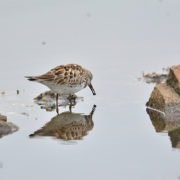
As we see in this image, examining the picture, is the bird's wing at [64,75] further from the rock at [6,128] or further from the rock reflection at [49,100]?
the rock at [6,128]

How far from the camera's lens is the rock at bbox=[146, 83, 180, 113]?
47.4 ft

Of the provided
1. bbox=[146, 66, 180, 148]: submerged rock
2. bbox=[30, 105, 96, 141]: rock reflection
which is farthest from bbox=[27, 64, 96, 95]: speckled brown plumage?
bbox=[146, 66, 180, 148]: submerged rock

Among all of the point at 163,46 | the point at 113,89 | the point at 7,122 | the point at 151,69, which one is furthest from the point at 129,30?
the point at 7,122

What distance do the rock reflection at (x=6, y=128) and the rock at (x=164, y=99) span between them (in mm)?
3859

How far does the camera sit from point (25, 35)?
21.3 m

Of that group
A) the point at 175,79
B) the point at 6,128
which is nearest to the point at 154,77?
the point at 175,79

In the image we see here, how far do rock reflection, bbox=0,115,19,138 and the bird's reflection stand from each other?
3428 mm

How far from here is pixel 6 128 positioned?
13.1 meters

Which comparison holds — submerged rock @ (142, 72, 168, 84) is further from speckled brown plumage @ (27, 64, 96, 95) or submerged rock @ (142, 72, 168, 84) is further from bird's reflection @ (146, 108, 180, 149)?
bird's reflection @ (146, 108, 180, 149)

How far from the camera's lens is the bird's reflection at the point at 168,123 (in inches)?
503

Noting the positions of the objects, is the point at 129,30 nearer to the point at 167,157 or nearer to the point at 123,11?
the point at 123,11

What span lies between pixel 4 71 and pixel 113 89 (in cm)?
371

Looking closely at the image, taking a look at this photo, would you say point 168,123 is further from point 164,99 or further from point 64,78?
point 64,78

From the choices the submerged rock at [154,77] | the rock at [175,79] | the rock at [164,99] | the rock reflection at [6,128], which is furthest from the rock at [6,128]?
the submerged rock at [154,77]
